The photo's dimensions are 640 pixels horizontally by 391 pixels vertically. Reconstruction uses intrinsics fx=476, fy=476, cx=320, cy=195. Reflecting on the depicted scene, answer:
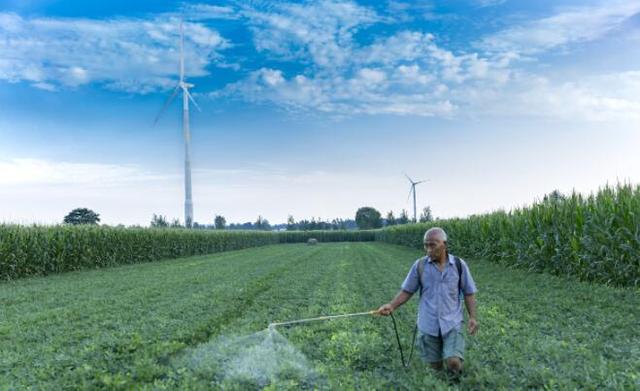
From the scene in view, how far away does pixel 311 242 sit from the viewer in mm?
79750

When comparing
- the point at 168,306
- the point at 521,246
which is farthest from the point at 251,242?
the point at 168,306

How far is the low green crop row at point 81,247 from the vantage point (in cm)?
2202

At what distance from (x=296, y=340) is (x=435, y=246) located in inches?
140

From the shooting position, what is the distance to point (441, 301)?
19.7 feet

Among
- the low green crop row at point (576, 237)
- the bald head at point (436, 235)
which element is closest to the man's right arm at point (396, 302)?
the bald head at point (436, 235)

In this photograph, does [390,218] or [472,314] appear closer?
[472,314]

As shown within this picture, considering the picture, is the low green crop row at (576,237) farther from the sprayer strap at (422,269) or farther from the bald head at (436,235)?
the bald head at (436,235)

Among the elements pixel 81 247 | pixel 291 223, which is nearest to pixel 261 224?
pixel 291 223

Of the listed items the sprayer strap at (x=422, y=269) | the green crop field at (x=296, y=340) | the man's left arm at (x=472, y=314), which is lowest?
the green crop field at (x=296, y=340)

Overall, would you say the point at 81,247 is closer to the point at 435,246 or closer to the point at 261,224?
the point at 435,246

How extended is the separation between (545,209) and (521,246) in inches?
81.7

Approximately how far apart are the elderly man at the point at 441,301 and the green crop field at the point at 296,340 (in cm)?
40

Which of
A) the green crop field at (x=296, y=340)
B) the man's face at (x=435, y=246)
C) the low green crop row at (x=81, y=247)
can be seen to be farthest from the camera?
the low green crop row at (x=81, y=247)

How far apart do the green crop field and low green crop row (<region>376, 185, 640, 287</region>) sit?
1.12m
